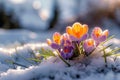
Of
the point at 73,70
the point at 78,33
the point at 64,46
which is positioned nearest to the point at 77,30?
the point at 78,33

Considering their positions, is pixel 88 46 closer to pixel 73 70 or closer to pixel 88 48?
pixel 88 48

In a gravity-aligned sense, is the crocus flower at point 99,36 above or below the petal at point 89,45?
above

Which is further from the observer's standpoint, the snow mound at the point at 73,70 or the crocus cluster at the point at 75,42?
the crocus cluster at the point at 75,42

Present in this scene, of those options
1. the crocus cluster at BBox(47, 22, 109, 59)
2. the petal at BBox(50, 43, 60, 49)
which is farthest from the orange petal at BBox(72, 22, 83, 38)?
the petal at BBox(50, 43, 60, 49)

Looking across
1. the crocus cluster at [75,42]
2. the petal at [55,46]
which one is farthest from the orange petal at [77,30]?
the petal at [55,46]

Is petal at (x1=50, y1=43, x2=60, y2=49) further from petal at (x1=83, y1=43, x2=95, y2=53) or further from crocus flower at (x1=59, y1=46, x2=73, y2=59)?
petal at (x1=83, y1=43, x2=95, y2=53)

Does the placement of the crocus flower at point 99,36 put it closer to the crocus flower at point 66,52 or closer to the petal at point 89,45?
the petal at point 89,45

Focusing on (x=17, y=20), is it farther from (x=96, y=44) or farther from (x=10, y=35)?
(x=96, y=44)

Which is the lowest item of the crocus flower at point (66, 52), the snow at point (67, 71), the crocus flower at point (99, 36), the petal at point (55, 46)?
the snow at point (67, 71)
